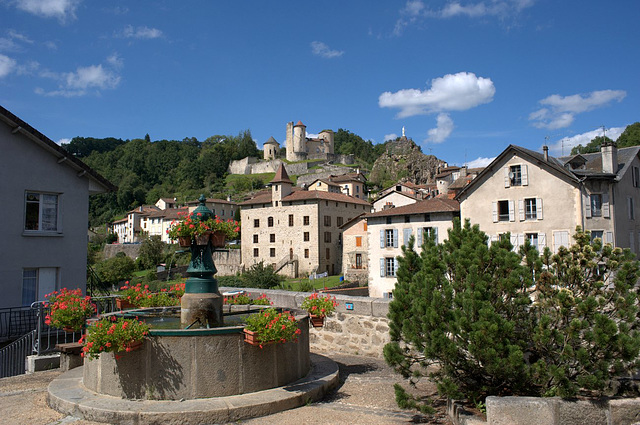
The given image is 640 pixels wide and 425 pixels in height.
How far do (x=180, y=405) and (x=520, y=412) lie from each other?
4526 millimetres

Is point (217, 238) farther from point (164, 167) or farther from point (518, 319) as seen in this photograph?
point (164, 167)

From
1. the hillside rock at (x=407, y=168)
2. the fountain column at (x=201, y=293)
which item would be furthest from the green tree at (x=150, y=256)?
the fountain column at (x=201, y=293)

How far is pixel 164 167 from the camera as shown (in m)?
148

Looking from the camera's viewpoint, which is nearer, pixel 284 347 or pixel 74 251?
pixel 284 347

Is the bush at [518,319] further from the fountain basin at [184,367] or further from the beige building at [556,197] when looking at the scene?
the beige building at [556,197]

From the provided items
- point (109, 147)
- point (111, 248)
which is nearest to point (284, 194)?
point (111, 248)

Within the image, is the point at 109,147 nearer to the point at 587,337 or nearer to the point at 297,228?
the point at 297,228

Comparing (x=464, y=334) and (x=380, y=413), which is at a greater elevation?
(x=464, y=334)

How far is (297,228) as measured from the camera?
6256cm

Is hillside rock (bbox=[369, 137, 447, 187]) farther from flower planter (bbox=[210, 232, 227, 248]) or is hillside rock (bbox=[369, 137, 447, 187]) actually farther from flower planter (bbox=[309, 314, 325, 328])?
flower planter (bbox=[210, 232, 227, 248])

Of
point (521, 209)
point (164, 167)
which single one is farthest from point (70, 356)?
point (164, 167)

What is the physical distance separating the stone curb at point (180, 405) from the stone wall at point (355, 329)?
116 inches

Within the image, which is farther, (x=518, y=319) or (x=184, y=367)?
(x=184, y=367)

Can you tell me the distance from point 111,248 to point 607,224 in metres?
76.8
